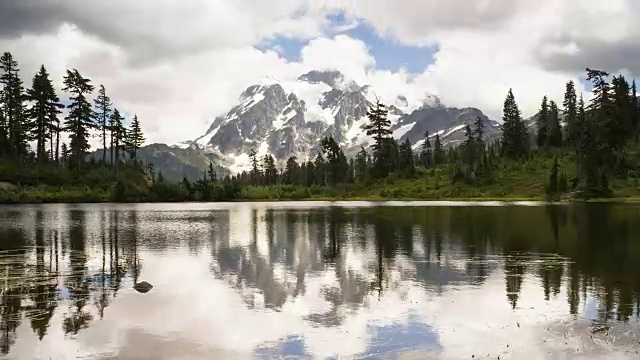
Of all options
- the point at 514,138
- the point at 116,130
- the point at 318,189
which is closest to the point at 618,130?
the point at 514,138

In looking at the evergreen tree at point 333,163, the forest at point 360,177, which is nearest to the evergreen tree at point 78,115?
the forest at point 360,177

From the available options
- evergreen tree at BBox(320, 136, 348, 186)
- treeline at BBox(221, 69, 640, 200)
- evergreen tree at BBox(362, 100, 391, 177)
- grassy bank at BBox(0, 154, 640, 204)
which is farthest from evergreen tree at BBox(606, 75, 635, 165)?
evergreen tree at BBox(320, 136, 348, 186)

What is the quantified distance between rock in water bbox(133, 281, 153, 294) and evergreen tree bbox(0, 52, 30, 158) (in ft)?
350

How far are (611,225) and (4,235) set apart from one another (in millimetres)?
60874

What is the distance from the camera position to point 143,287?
1049 inches

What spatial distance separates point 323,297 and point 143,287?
9.06 m

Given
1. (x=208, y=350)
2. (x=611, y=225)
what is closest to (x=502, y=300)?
(x=208, y=350)

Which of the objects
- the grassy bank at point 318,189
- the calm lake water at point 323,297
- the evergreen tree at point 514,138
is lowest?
the calm lake water at point 323,297

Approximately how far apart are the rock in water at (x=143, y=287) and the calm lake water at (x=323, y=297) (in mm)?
344

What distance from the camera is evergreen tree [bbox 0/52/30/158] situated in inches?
4624

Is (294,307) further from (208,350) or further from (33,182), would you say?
(33,182)

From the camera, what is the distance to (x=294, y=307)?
76.0 feet

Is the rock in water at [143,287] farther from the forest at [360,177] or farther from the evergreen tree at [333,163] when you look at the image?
the evergreen tree at [333,163]

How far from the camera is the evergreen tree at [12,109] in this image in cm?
11744
